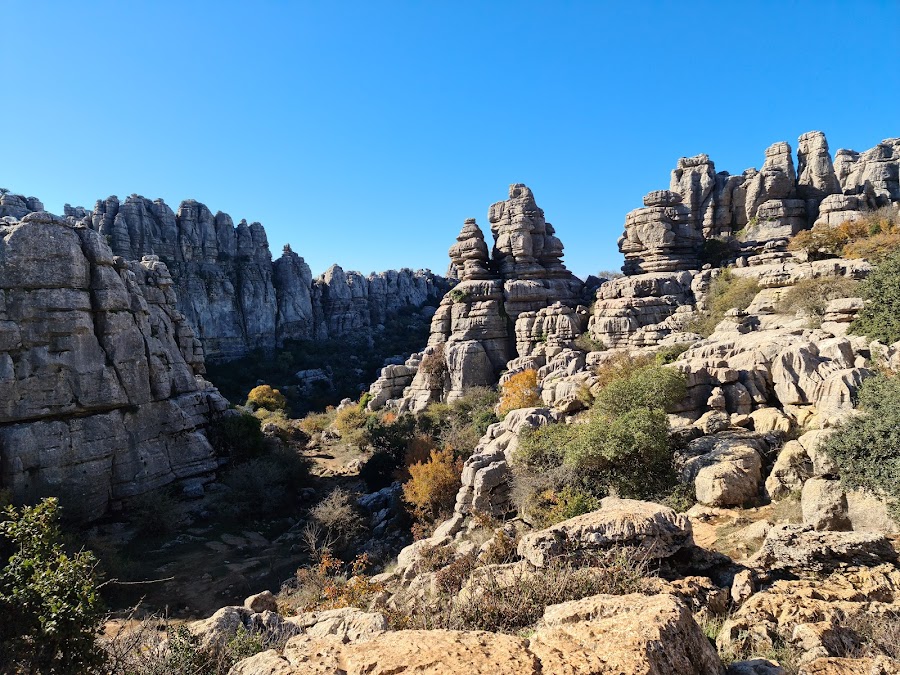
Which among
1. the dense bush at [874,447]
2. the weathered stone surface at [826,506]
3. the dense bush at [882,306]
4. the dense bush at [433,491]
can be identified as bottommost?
the dense bush at [433,491]

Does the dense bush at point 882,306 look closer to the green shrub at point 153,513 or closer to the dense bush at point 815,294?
the dense bush at point 815,294

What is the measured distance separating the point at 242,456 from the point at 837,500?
2296cm

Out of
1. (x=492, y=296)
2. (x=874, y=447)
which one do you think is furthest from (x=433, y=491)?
(x=492, y=296)

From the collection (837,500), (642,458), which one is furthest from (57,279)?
(837,500)

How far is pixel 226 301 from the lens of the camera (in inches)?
1983

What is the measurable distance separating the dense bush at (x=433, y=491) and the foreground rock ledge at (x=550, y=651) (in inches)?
476

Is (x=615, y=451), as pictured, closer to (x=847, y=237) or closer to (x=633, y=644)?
(x=633, y=644)

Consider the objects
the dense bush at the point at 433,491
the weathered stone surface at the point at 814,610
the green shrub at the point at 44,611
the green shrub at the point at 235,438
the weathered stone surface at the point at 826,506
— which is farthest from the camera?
the green shrub at the point at 235,438

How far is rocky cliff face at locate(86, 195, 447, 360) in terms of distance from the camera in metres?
47.9

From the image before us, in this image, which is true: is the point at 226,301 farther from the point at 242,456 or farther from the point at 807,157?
the point at 807,157

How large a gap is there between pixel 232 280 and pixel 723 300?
48450 millimetres

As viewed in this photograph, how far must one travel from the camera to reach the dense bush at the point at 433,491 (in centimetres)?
1557

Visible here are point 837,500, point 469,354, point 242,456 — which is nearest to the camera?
point 837,500

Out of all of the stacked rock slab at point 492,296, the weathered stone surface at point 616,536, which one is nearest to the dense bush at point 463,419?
the stacked rock slab at point 492,296
